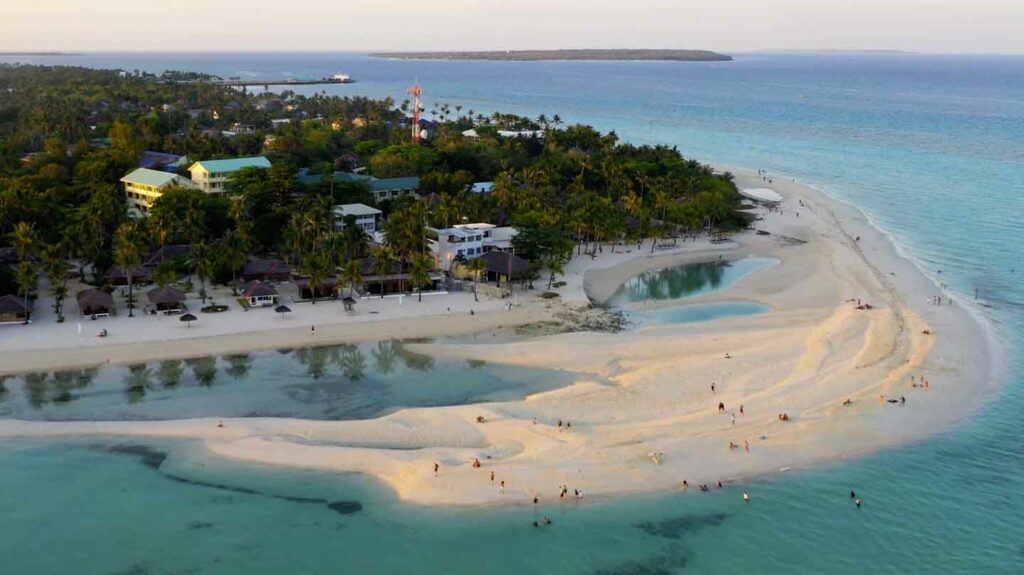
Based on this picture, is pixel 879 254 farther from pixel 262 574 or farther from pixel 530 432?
pixel 262 574

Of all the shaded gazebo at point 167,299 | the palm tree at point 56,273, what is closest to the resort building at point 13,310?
the palm tree at point 56,273

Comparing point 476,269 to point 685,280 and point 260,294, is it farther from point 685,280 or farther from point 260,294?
point 685,280

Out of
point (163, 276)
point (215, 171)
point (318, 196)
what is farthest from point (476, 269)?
point (215, 171)

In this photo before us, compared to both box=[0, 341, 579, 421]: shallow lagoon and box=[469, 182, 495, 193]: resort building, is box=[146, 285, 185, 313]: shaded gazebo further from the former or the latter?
box=[469, 182, 495, 193]: resort building

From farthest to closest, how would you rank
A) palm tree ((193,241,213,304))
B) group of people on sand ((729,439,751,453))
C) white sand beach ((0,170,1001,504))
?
Result: 1. palm tree ((193,241,213,304))
2. group of people on sand ((729,439,751,453))
3. white sand beach ((0,170,1001,504))

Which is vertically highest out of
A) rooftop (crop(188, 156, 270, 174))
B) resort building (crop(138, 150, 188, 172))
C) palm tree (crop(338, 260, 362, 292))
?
rooftop (crop(188, 156, 270, 174))

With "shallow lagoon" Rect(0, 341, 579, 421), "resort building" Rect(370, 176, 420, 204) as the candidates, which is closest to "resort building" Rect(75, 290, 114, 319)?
"shallow lagoon" Rect(0, 341, 579, 421)
